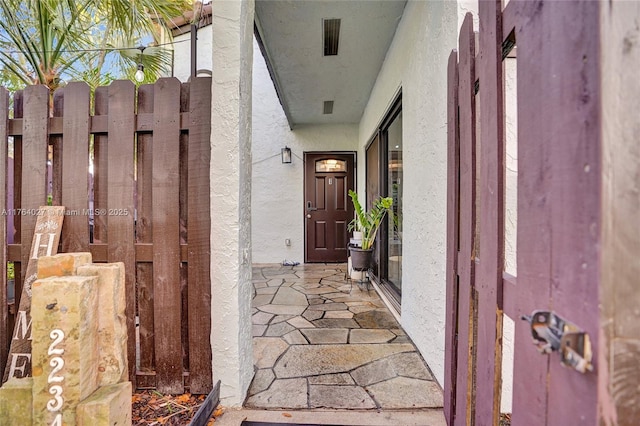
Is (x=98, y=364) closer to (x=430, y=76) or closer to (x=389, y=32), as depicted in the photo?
(x=430, y=76)

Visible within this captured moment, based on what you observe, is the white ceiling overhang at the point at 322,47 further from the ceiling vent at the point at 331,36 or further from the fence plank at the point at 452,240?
the fence plank at the point at 452,240

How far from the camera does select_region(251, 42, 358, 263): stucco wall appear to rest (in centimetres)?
572

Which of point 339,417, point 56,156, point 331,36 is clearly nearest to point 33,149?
point 56,156

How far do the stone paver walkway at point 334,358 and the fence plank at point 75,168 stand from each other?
1318 mm

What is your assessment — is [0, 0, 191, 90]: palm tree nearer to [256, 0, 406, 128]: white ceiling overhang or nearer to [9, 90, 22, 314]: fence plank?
[9, 90, 22, 314]: fence plank

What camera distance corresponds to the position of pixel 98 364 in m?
0.84

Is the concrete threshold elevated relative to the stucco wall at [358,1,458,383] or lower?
lower

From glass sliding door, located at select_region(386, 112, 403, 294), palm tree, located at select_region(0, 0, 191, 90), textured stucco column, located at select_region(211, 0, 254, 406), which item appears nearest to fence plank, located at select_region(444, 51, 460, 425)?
textured stucco column, located at select_region(211, 0, 254, 406)

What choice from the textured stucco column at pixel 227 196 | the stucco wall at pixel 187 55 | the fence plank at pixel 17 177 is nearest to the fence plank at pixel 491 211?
the textured stucco column at pixel 227 196

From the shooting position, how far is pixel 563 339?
53 centimetres

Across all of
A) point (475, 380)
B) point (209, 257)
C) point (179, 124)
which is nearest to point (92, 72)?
point (179, 124)

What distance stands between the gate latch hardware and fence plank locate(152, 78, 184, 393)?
5.11ft

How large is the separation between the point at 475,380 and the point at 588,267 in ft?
2.47

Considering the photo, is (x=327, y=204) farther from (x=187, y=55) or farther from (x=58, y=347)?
(x=58, y=347)
